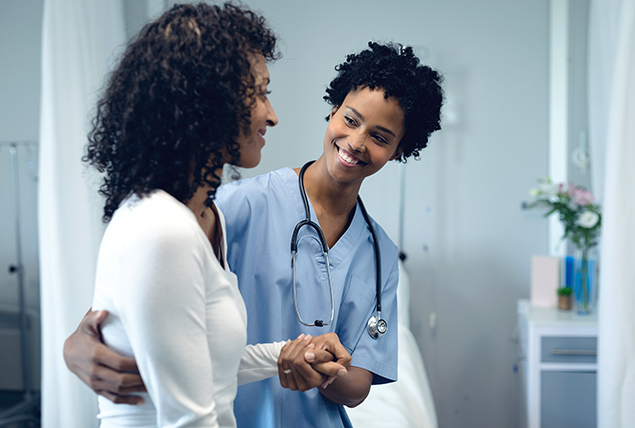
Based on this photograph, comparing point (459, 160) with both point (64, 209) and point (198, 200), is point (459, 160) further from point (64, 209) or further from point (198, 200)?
point (198, 200)

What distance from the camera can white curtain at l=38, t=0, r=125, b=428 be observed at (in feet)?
6.15

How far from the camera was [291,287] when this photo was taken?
40.1 inches

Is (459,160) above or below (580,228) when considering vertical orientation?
above

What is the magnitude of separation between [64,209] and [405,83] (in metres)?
1.44

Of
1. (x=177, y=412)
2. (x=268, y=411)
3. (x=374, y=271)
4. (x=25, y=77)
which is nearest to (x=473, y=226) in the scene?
(x=374, y=271)

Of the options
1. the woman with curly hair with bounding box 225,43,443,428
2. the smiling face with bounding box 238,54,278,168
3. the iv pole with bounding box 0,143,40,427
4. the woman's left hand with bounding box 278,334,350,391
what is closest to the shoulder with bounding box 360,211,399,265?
the woman with curly hair with bounding box 225,43,443,428

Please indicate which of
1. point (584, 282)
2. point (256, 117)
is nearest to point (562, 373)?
point (584, 282)

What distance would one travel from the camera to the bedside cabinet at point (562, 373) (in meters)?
2.12

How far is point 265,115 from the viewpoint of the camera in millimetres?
732

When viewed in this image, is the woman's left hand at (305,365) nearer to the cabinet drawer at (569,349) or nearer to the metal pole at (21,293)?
the cabinet drawer at (569,349)

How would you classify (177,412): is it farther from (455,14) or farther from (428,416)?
(455,14)

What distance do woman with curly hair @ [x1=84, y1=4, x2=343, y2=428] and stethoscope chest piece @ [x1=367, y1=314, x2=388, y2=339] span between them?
17.7 inches

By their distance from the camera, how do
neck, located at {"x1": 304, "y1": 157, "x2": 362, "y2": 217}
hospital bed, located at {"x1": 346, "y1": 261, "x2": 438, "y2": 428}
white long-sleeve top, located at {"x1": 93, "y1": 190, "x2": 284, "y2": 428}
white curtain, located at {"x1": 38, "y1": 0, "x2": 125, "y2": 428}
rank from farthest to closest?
1. white curtain, located at {"x1": 38, "y1": 0, "x2": 125, "y2": 428}
2. hospital bed, located at {"x1": 346, "y1": 261, "x2": 438, "y2": 428}
3. neck, located at {"x1": 304, "y1": 157, "x2": 362, "y2": 217}
4. white long-sleeve top, located at {"x1": 93, "y1": 190, "x2": 284, "y2": 428}

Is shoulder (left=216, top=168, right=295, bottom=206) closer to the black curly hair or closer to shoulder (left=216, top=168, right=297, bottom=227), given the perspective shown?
shoulder (left=216, top=168, right=297, bottom=227)
